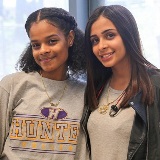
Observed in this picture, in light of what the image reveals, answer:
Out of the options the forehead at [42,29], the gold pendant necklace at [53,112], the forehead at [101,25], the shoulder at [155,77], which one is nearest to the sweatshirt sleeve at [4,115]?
the gold pendant necklace at [53,112]

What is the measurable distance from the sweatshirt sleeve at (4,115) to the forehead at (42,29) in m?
0.30

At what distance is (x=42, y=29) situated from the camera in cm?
139

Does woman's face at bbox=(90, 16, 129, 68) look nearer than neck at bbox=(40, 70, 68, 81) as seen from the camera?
Yes

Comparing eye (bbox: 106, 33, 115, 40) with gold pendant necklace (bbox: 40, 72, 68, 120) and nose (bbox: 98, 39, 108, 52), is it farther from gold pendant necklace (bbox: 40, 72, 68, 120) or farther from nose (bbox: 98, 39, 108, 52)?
gold pendant necklace (bbox: 40, 72, 68, 120)

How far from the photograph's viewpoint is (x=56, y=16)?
1.46m

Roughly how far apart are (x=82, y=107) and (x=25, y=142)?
0.34 metres

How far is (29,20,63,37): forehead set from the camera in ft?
4.57

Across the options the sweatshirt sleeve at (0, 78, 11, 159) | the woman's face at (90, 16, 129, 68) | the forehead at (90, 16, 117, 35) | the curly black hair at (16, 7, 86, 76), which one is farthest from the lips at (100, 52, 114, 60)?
the sweatshirt sleeve at (0, 78, 11, 159)

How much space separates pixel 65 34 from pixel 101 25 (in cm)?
20

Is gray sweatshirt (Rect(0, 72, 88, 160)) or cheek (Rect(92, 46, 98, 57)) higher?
cheek (Rect(92, 46, 98, 57))

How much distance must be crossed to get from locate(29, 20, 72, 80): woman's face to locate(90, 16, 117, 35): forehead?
0.52 ft

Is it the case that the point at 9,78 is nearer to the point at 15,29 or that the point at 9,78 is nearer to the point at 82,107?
the point at 82,107

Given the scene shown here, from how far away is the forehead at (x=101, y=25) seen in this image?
4.51ft

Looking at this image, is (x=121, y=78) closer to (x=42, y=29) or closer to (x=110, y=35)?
(x=110, y=35)
